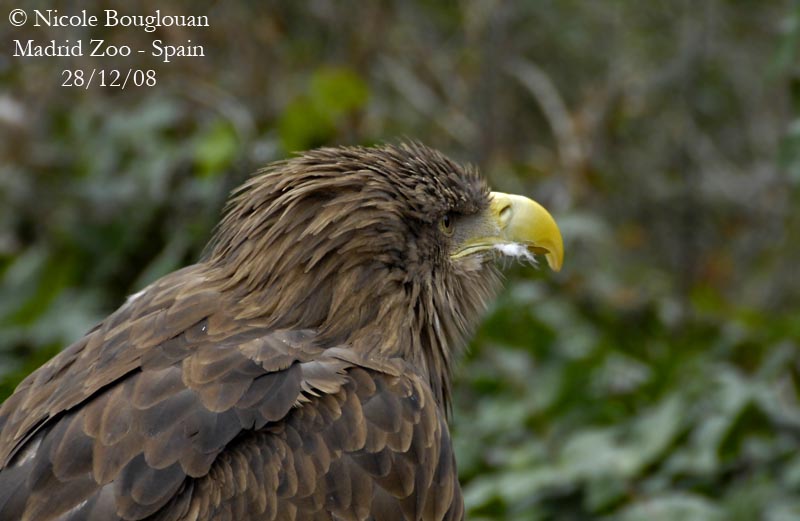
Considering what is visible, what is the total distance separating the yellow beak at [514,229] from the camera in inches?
153

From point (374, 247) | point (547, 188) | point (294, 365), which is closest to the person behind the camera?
point (294, 365)

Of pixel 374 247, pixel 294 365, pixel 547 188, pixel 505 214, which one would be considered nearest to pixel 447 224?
pixel 505 214

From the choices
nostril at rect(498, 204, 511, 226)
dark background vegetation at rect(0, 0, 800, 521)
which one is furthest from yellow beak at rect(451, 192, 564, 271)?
dark background vegetation at rect(0, 0, 800, 521)

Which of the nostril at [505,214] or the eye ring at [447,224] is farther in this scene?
the nostril at [505,214]

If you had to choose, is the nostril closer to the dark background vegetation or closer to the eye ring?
the eye ring

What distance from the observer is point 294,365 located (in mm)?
3285

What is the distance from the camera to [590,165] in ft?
29.3

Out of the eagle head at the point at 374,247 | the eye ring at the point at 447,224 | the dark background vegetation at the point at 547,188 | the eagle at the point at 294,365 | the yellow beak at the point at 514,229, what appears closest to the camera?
the eagle at the point at 294,365

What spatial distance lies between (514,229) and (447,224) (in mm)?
251

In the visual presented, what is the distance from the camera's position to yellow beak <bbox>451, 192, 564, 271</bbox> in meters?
3.88

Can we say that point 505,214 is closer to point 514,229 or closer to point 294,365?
point 514,229

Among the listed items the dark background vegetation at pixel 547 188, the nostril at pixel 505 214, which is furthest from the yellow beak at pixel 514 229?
the dark background vegetation at pixel 547 188

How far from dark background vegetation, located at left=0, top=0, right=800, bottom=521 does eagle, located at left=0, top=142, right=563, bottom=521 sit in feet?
2.41

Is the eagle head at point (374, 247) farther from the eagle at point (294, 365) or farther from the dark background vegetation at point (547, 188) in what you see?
the dark background vegetation at point (547, 188)
